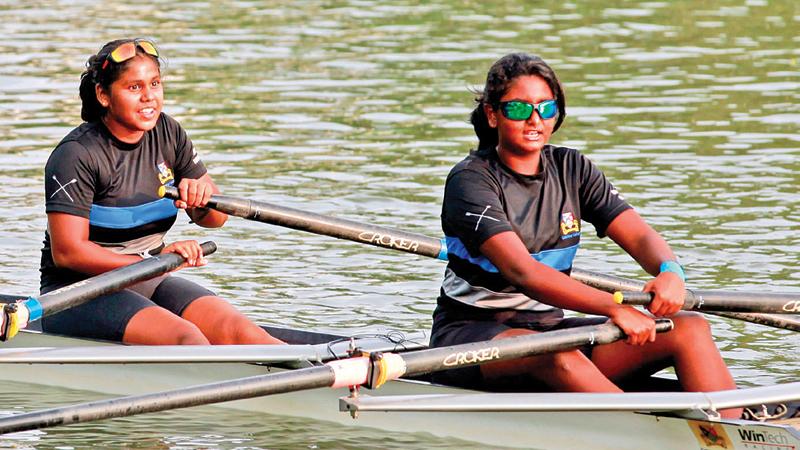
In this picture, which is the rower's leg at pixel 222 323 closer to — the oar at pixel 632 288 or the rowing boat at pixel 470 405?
the rowing boat at pixel 470 405

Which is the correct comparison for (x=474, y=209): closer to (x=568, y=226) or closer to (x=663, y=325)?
(x=568, y=226)

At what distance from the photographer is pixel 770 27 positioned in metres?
21.6

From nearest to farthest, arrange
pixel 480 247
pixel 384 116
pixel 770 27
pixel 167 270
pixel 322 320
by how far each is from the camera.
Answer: pixel 480 247 < pixel 167 270 < pixel 322 320 < pixel 384 116 < pixel 770 27

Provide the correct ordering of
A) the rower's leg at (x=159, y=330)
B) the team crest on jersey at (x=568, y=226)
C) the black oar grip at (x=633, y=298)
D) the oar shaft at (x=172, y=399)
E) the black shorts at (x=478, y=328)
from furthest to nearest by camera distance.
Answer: the rower's leg at (x=159, y=330)
the team crest on jersey at (x=568, y=226)
the black shorts at (x=478, y=328)
the black oar grip at (x=633, y=298)
the oar shaft at (x=172, y=399)

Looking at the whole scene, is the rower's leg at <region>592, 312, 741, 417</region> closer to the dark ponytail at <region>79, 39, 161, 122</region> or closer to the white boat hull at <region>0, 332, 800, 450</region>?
the white boat hull at <region>0, 332, 800, 450</region>

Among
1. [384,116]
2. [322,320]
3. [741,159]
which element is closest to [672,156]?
[741,159]

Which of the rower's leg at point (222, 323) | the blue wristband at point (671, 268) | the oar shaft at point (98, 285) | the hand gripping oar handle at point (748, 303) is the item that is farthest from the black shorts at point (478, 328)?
the oar shaft at point (98, 285)

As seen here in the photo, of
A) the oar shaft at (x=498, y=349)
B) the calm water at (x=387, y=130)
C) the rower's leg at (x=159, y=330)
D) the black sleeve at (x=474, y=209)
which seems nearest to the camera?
the oar shaft at (x=498, y=349)

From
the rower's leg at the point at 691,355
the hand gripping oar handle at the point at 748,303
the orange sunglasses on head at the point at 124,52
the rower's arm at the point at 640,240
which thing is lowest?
the rower's leg at the point at 691,355

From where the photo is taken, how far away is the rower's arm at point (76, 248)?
28.2 ft

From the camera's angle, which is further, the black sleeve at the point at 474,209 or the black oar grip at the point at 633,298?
the black sleeve at the point at 474,209

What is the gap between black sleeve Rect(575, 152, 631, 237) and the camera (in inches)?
315

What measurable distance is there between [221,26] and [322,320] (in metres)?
12.8

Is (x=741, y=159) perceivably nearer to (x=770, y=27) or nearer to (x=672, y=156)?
(x=672, y=156)
